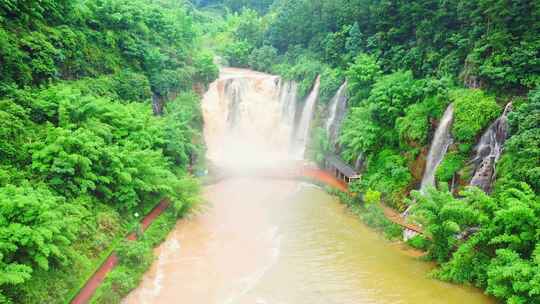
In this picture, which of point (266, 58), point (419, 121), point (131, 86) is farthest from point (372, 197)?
point (266, 58)

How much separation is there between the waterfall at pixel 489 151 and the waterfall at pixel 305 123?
1606 centimetres

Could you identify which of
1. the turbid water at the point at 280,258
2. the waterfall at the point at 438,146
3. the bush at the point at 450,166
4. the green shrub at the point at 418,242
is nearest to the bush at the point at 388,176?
the waterfall at the point at 438,146

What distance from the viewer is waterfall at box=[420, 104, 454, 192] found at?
20.6 metres

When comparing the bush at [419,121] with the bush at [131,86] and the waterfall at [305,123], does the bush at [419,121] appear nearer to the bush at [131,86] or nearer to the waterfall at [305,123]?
the waterfall at [305,123]

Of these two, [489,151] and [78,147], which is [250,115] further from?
[489,151]

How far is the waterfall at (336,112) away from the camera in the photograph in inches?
1209

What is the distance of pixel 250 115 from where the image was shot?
121 ft

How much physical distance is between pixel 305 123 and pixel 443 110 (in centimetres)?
1430

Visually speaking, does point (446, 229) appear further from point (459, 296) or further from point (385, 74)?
point (385, 74)

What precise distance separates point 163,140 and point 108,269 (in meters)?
8.51

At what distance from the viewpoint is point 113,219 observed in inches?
708

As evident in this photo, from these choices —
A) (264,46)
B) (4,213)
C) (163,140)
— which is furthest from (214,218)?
(264,46)

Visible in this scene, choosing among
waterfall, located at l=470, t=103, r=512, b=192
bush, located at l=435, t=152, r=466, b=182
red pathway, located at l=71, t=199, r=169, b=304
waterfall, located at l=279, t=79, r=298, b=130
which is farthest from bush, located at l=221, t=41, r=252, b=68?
waterfall, located at l=470, t=103, r=512, b=192

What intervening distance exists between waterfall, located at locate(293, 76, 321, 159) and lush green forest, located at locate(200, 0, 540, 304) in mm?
762
